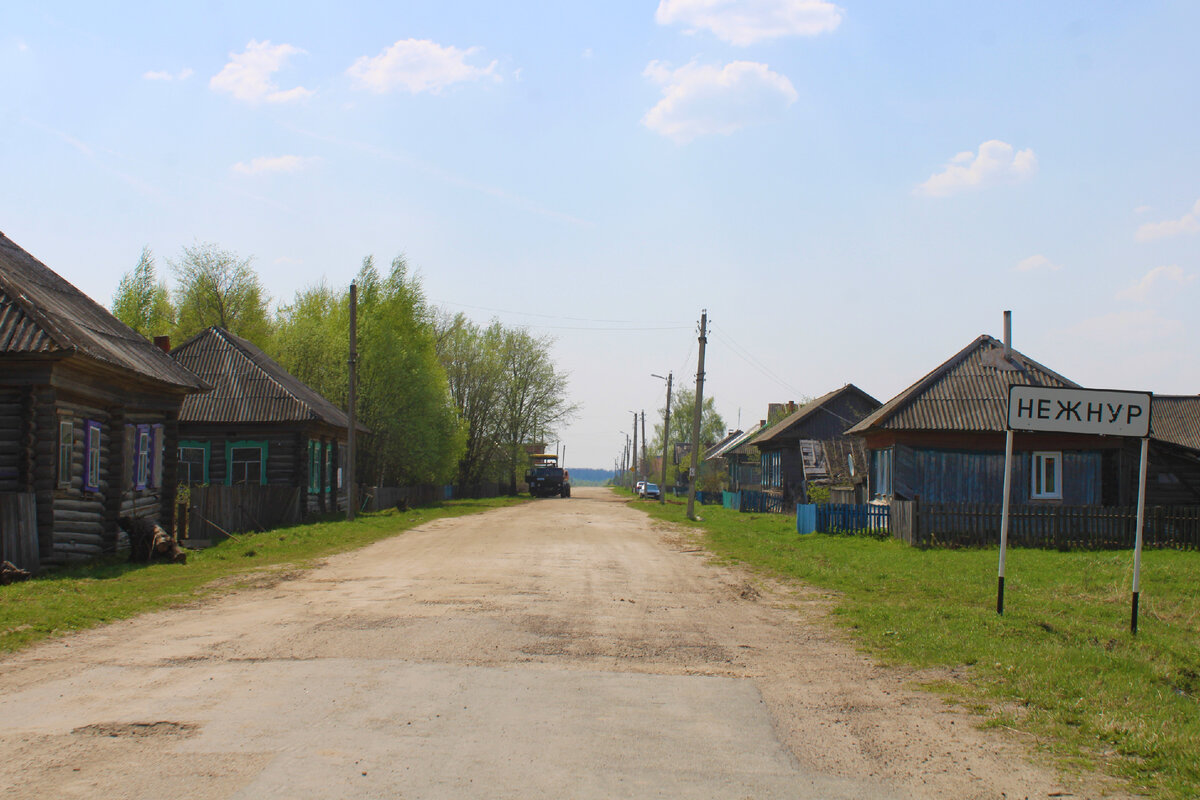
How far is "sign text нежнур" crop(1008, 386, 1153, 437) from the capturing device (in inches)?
394

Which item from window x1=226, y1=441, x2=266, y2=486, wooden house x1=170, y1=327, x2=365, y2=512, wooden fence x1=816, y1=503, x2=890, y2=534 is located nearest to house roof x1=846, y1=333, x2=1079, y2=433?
wooden fence x1=816, y1=503, x2=890, y2=534

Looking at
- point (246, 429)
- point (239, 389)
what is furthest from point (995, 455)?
point (239, 389)

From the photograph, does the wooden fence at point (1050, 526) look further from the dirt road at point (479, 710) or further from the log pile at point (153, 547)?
the log pile at point (153, 547)

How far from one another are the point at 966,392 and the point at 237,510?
20.8 meters

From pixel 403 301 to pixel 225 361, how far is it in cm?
1502

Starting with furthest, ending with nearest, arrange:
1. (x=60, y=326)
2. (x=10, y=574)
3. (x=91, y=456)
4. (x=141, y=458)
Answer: (x=141, y=458) → (x=91, y=456) → (x=60, y=326) → (x=10, y=574)

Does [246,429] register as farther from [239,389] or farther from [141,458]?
[141,458]

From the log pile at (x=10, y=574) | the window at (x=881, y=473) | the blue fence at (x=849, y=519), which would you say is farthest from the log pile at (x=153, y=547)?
the window at (x=881, y=473)

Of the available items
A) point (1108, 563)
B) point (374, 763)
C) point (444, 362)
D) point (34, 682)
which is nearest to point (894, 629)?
point (374, 763)

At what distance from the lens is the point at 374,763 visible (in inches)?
205

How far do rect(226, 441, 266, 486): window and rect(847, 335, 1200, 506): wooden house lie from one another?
19.7 m

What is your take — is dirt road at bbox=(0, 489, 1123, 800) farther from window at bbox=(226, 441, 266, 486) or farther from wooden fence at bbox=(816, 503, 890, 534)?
window at bbox=(226, 441, 266, 486)

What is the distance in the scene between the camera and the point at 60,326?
15.4 metres

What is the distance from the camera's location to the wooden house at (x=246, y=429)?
29.7 metres
